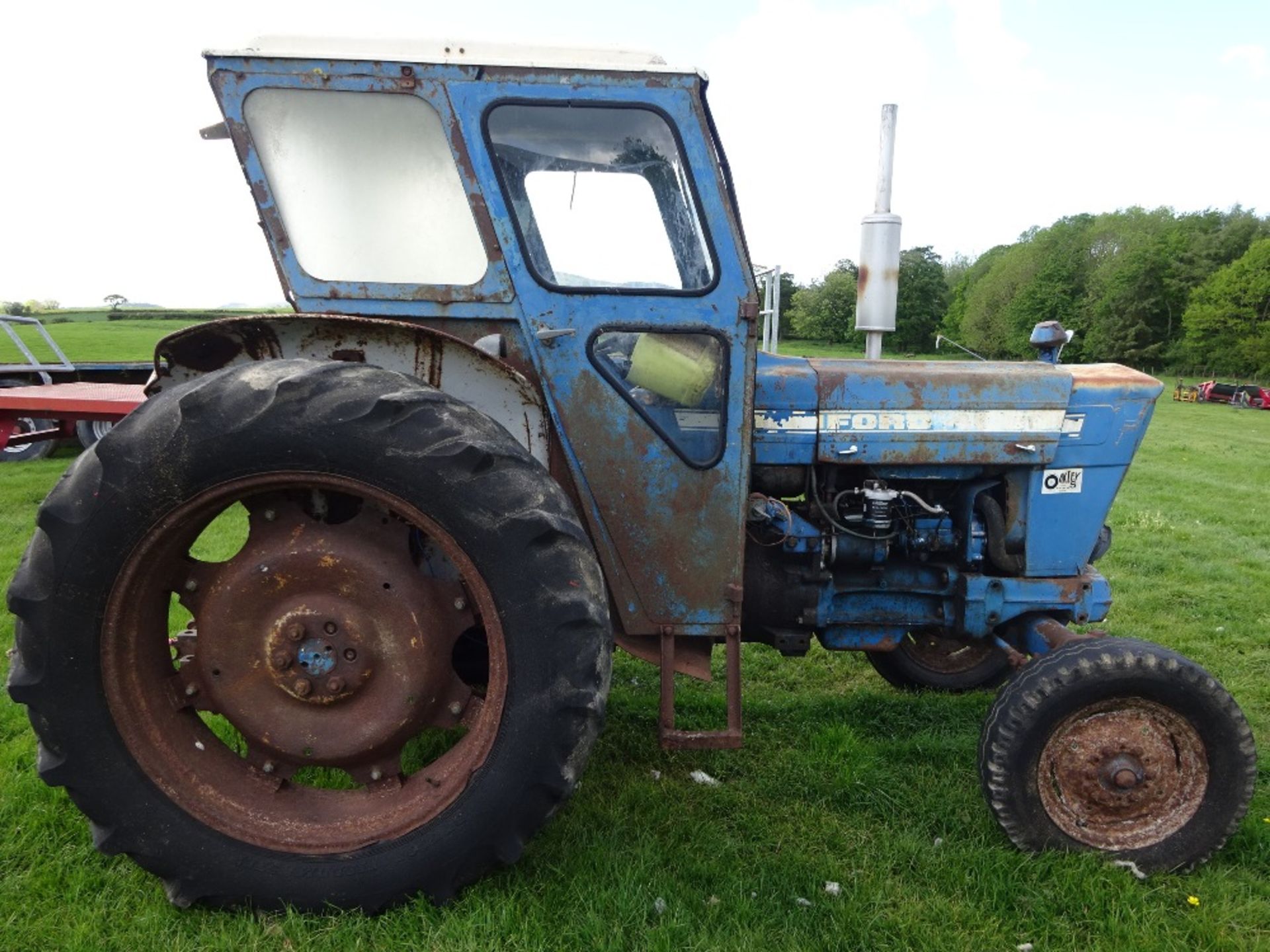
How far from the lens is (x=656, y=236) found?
2463mm

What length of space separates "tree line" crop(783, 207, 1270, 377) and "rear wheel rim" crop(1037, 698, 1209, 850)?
1007 inches

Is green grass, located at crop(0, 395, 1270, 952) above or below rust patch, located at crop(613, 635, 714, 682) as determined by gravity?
below

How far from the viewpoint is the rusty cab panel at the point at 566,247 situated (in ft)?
7.35

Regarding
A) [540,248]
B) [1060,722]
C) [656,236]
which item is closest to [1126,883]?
[1060,722]

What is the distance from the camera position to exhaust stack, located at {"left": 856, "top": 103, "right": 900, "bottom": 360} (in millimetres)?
3487

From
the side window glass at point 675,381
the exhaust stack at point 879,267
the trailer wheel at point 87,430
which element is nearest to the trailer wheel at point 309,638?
the side window glass at point 675,381

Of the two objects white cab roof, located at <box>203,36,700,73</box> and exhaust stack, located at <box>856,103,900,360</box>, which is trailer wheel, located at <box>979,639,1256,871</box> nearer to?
exhaust stack, located at <box>856,103,900,360</box>

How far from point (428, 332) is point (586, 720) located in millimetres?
1153

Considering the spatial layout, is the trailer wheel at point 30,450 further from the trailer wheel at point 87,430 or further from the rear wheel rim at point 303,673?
the rear wheel rim at point 303,673

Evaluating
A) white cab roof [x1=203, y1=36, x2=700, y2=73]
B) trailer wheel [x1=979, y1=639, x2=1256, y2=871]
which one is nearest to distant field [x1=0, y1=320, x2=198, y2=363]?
white cab roof [x1=203, y1=36, x2=700, y2=73]

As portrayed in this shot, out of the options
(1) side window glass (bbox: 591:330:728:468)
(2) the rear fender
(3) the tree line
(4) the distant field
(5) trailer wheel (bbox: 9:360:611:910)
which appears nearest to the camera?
(5) trailer wheel (bbox: 9:360:611:910)

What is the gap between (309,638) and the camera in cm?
227

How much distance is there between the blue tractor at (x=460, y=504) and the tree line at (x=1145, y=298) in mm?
25637

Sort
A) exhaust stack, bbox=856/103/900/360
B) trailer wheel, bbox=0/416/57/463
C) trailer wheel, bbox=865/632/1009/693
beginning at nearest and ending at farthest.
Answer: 1. exhaust stack, bbox=856/103/900/360
2. trailer wheel, bbox=865/632/1009/693
3. trailer wheel, bbox=0/416/57/463
